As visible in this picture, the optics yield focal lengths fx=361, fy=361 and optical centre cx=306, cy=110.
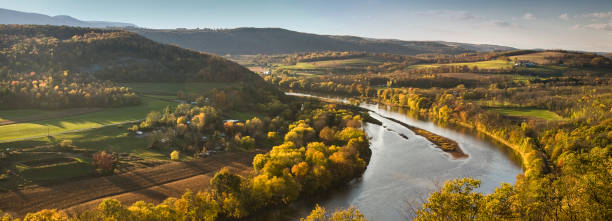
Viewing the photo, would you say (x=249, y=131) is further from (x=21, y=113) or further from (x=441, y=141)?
(x=441, y=141)

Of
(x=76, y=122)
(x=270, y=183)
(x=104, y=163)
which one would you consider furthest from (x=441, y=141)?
(x=76, y=122)

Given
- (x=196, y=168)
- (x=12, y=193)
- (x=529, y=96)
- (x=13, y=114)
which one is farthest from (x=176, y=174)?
(x=529, y=96)

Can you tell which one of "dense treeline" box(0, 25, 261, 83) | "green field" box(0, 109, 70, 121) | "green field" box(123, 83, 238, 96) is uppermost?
"dense treeline" box(0, 25, 261, 83)

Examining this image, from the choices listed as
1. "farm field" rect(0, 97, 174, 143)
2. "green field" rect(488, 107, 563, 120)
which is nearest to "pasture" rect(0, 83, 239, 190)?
"farm field" rect(0, 97, 174, 143)

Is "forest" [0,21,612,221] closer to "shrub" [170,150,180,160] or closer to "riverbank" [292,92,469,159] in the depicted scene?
"shrub" [170,150,180,160]

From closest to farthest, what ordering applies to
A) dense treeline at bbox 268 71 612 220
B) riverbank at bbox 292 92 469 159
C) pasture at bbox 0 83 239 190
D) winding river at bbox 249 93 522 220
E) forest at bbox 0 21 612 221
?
dense treeline at bbox 268 71 612 220
forest at bbox 0 21 612 221
pasture at bbox 0 83 239 190
winding river at bbox 249 93 522 220
riverbank at bbox 292 92 469 159

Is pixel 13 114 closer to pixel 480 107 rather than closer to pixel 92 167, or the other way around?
pixel 92 167
